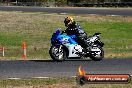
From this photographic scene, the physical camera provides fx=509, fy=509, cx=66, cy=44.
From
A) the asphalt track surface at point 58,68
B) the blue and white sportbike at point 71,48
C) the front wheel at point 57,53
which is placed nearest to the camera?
the asphalt track surface at point 58,68

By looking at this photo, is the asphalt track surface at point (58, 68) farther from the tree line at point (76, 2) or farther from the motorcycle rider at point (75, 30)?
the tree line at point (76, 2)

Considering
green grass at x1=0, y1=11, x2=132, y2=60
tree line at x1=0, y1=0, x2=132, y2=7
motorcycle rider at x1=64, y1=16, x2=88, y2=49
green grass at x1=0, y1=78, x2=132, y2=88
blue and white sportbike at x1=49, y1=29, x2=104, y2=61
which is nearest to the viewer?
green grass at x1=0, y1=78, x2=132, y2=88

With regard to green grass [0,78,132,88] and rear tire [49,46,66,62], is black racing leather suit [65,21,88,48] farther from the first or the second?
green grass [0,78,132,88]

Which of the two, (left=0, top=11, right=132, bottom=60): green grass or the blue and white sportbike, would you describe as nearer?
the blue and white sportbike

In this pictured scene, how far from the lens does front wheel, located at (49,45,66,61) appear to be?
19984mm

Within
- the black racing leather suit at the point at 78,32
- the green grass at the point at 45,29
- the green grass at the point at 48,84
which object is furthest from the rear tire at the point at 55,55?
the green grass at the point at 45,29

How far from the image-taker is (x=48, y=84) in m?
13.7

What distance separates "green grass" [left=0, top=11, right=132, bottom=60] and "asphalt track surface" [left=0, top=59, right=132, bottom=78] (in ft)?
35.0

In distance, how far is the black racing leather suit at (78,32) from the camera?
1997 centimetres

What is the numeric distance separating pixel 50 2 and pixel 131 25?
43.2 m

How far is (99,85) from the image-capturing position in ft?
Answer: 43.3

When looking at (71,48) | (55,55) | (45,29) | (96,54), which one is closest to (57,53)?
(55,55)

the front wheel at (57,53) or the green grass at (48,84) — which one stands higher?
the green grass at (48,84)

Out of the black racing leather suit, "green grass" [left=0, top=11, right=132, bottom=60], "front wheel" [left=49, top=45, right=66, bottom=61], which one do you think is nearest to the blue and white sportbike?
"front wheel" [left=49, top=45, right=66, bottom=61]
